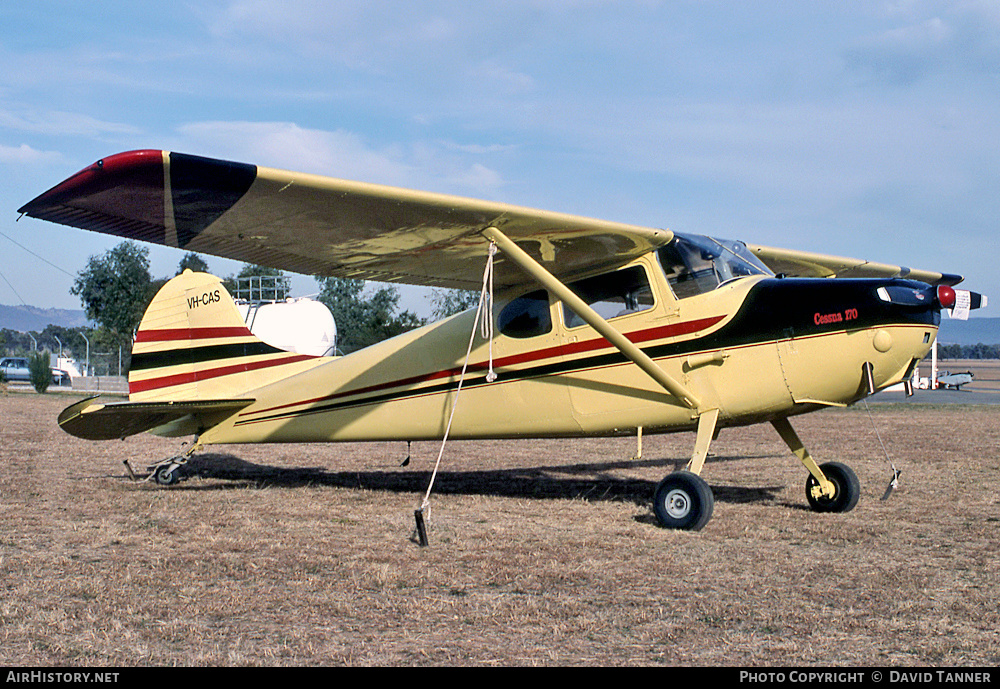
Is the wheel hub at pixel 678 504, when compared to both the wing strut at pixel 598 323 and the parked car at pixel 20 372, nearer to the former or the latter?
the wing strut at pixel 598 323

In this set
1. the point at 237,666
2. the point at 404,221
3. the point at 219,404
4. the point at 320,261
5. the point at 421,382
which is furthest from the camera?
the point at 219,404

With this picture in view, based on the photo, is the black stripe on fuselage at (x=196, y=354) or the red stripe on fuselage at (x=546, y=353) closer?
the red stripe on fuselage at (x=546, y=353)

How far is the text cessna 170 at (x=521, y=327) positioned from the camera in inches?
233

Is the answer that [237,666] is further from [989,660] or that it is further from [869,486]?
[869,486]

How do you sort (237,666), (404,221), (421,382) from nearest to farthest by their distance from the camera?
1. (237,666)
2. (404,221)
3. (421,382)

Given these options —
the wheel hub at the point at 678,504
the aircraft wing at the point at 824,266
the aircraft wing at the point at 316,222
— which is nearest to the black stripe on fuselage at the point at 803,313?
the aircraft wing at the point at 316,222

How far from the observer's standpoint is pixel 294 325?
84.1 ft

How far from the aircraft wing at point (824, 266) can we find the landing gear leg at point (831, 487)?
2970 millimetres

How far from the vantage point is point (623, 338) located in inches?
270

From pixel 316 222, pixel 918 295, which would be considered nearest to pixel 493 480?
pixel 316 222

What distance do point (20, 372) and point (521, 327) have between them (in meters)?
52.2

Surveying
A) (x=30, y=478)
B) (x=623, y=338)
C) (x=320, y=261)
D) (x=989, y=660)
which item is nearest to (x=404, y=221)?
(x=320, y=261)

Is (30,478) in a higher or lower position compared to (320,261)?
lower
